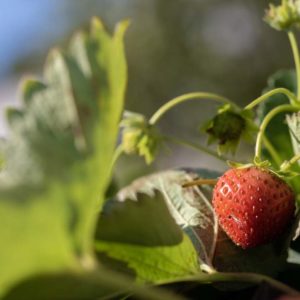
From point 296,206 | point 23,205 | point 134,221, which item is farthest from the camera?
point 296,206

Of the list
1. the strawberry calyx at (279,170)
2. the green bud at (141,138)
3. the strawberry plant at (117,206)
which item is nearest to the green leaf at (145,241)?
the strawberry plant at (117,206)

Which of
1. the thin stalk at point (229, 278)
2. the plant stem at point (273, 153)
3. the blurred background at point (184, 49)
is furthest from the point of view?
the blurred background at point (184, 49)

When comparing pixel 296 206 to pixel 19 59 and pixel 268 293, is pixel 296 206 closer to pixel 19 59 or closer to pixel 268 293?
pixel 268 293

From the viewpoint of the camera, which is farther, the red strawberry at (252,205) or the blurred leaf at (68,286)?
the red strawberry at (252,205)

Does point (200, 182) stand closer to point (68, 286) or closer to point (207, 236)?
point (207, 236)

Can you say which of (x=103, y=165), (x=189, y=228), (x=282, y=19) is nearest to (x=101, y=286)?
(x=103, y=165)

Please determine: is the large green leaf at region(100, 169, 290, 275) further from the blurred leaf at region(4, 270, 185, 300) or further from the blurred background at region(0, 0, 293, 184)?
the blurred background at region(0, 0, 293, 184)

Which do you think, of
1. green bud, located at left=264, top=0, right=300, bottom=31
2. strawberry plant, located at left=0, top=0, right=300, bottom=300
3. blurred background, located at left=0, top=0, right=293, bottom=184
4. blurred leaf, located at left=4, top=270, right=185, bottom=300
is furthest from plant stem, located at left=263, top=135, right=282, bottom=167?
blurred background, located at left=0, top=0, right=293, bottom=184

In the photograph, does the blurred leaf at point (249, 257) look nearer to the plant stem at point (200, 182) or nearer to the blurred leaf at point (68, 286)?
the plant stem at point (200, 182)
